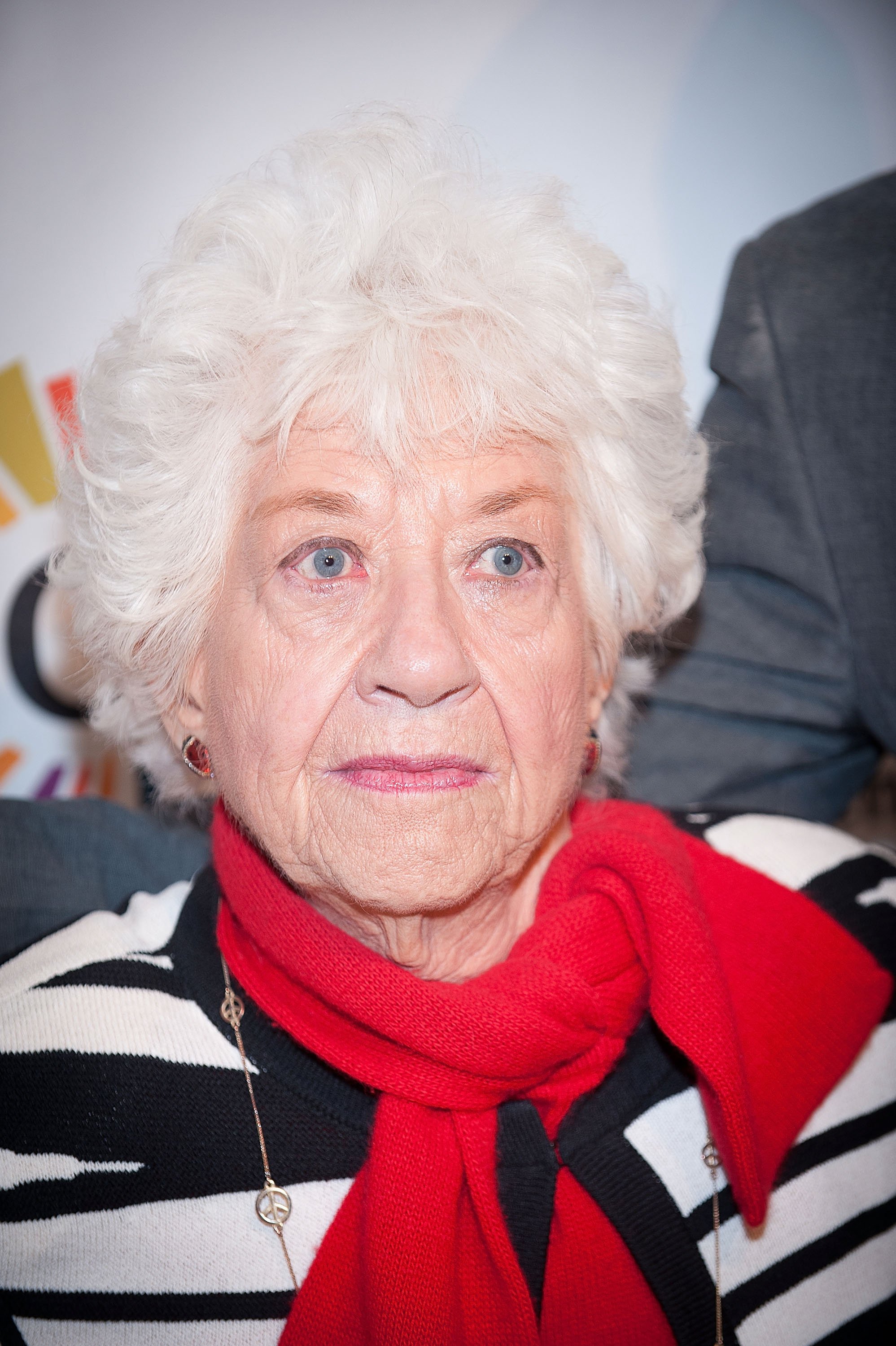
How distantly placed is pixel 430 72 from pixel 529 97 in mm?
225

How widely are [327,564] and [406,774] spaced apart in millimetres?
290

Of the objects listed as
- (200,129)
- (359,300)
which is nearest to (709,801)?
(359,300)

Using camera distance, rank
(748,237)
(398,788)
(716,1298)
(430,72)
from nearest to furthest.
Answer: (398,788)
(716,1298)
(430,72)
(748,237)

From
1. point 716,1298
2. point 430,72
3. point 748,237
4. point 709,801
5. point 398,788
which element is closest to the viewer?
point 398,788

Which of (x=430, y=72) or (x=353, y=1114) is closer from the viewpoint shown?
(x=353, y=1114)

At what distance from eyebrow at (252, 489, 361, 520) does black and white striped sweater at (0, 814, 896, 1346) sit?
0.66 meters

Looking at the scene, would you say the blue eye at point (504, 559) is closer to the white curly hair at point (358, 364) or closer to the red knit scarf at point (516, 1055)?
the white curly hair at point (358, 364)

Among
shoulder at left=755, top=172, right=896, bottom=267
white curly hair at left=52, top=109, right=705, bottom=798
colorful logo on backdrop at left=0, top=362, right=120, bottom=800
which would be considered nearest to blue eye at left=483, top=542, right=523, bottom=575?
white curly hair at left=52, top=109, right=705, bottom=798

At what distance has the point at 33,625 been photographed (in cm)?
225

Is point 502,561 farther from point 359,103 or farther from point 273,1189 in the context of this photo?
point 359,103

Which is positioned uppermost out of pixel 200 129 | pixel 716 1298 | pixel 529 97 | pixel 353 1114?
pixel 200 129

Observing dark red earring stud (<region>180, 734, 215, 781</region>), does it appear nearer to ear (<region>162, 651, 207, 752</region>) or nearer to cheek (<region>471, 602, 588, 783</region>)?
ear (<region>162, 651, 207, 752</region>)

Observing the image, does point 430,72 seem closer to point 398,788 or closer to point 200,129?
point 200,129

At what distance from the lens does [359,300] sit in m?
1.26
